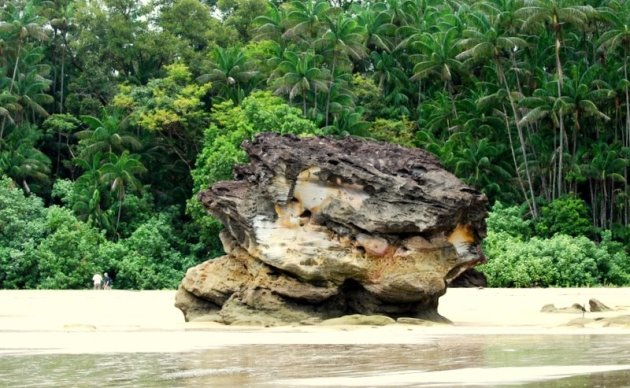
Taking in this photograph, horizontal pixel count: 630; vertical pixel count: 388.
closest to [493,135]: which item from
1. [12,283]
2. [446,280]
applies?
[12,283]

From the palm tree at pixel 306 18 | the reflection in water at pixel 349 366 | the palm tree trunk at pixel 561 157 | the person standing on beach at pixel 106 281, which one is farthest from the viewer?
the palm tree at pixel 306 18

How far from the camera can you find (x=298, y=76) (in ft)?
165

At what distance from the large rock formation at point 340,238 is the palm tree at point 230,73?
32.5 metres

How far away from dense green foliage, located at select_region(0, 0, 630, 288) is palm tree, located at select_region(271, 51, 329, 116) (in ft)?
0.33

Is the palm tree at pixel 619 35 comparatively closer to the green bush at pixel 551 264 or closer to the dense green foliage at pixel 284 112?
the dense green foliage at pixel 284 112

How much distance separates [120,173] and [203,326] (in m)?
30.8

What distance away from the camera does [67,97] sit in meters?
59.1

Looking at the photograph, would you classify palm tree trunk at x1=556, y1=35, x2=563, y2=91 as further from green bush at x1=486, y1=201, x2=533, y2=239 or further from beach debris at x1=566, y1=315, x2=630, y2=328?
beach debris at x1=566, y1=315, x2=630, y2=328

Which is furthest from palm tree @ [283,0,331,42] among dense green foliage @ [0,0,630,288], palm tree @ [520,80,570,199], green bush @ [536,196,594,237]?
green bush @ [536,196,594,237]

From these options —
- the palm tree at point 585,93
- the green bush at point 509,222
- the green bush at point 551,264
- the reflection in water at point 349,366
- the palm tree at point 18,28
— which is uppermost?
the palm tree at point 18,28

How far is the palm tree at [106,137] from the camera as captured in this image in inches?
2026

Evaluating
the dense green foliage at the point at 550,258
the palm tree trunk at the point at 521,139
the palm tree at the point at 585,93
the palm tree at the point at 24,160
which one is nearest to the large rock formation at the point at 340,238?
the dense green foliage at the point at 550,258

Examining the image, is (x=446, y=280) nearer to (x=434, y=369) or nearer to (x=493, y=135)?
(x=434, y=369)

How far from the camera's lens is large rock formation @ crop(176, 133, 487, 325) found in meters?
19.0
